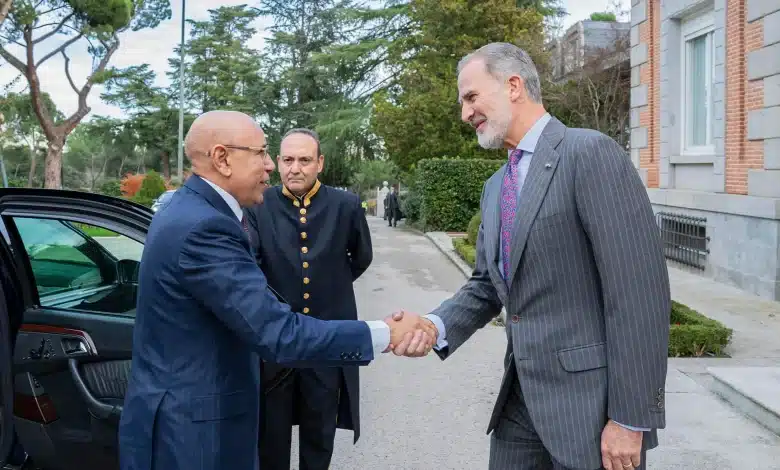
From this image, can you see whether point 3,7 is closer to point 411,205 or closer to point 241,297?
point 411,205

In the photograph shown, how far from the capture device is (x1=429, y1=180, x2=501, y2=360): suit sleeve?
10.1 feet

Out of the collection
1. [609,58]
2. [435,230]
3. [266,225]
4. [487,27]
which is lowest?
[435,230]

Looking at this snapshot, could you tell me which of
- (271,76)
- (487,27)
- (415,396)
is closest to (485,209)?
(415,396)

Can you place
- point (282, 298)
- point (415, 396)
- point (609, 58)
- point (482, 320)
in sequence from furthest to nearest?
point (609, 58) → point (415, 396) → point (282, 298) → point (482, 320)

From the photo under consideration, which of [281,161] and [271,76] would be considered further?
[271,76]

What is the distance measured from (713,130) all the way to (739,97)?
1.47 meters

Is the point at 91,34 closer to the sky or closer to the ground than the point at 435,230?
closer to the sky

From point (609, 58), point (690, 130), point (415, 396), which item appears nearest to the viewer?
point (415, 396)

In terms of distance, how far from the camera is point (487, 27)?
28.9 metres

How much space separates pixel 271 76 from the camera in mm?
52625

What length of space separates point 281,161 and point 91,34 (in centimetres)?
3723

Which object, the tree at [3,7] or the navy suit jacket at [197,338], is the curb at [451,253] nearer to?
the navy suit jacket at [197,338]

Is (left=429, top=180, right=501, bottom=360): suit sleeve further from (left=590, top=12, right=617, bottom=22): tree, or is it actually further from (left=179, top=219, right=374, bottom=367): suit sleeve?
(left=590, top=12, right=617, bottom=22): tree

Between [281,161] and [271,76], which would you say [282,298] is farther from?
[271,76]
